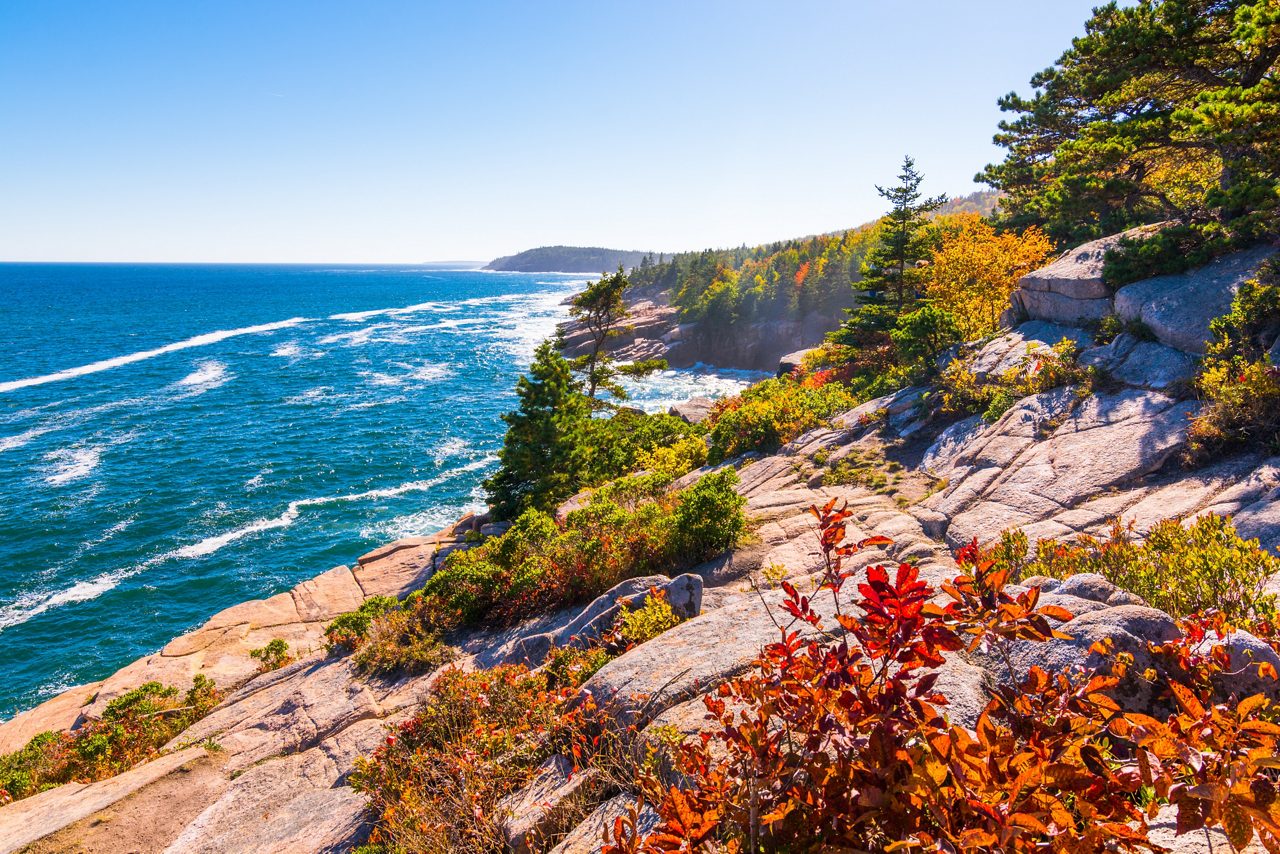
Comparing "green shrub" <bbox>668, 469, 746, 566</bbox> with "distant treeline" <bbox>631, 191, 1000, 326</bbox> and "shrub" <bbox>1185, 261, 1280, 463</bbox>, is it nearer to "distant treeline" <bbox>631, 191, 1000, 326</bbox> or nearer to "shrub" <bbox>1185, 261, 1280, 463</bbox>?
"shrub" <bbox>1185, 261, 1280, 463</bbox>

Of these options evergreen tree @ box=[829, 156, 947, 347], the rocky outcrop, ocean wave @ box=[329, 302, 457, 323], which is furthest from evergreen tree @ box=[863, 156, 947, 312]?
ocean wave @ box=[329, 302, 457, 323]

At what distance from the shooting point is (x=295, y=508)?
3195cm

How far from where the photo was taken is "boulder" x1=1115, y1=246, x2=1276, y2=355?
485 inches

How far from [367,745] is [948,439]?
48.2 feet

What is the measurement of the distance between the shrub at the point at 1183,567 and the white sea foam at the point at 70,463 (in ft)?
159

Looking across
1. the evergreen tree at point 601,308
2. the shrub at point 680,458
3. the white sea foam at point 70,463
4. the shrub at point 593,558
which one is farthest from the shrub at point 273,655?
the white sea foam at point 70,463

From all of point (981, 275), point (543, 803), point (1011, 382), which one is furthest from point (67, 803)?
point (981, 275)

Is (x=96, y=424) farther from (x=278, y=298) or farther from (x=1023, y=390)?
(x=278, y=298)

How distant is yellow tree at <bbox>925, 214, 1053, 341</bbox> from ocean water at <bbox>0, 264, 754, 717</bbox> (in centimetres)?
2625

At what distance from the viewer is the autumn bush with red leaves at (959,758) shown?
196cm

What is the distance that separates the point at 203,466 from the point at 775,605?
43.1 m

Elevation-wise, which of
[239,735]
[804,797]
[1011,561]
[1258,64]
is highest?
[1258,64]

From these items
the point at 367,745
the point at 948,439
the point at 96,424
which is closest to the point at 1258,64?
the point at 948,439

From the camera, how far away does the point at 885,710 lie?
2.54 meters
